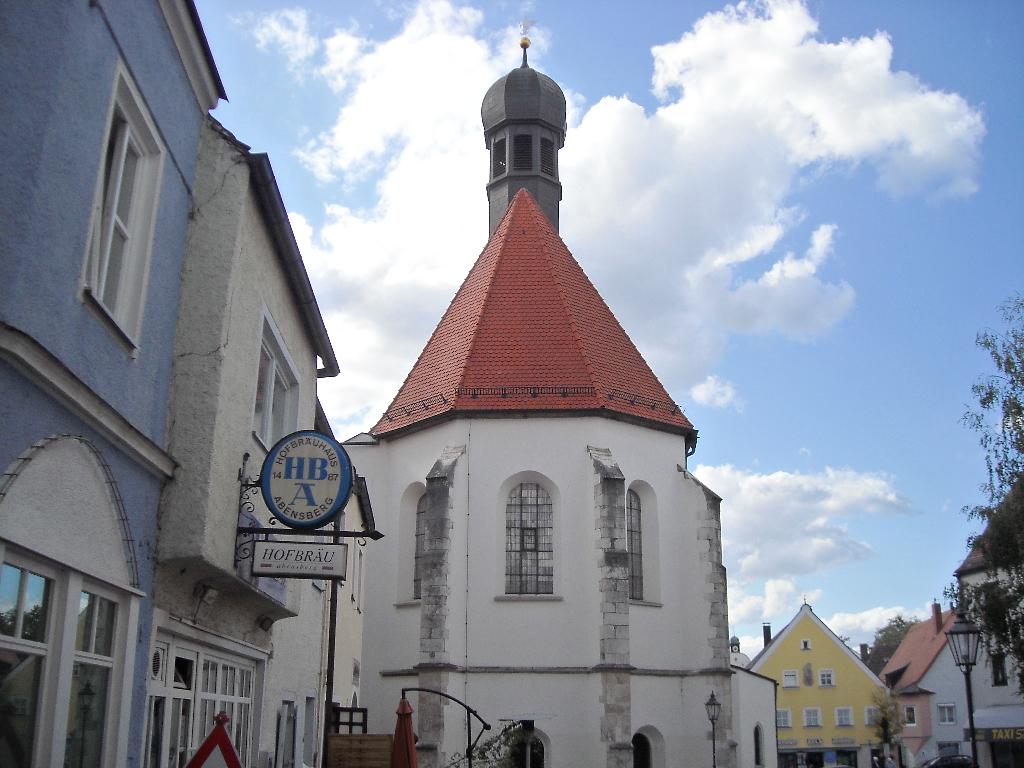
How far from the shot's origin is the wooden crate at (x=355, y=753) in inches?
585

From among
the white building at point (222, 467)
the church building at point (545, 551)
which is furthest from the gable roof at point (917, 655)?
the white building at point (222, 467)

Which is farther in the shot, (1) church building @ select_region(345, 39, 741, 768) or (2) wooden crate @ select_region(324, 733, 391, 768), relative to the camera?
(1) church building @ select_region(345, 39, 741, 768)

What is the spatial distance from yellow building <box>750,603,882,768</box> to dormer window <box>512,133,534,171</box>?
33.0 metres

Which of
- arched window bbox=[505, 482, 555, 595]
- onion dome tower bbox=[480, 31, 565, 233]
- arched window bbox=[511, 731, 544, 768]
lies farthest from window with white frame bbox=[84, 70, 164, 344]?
onion dome tower bbox=[480, 31, 565, 233]

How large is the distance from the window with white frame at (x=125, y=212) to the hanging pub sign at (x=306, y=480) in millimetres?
1660

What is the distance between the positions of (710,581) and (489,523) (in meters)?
5.17

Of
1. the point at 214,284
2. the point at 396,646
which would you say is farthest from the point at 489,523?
the point at 214,284

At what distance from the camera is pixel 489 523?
23.5 metres

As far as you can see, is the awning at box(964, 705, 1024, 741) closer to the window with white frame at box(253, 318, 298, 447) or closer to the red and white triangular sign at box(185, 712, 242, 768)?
the window with white frame at box(253, 318, 298, 447)

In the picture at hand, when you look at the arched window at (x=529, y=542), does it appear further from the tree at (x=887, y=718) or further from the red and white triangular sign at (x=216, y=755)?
the tree at (x=887, y=718)

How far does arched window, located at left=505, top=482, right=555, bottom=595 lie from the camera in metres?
23.3

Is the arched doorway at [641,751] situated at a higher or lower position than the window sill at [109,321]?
lower

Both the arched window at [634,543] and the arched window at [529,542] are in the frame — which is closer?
the arched window at [529,542]

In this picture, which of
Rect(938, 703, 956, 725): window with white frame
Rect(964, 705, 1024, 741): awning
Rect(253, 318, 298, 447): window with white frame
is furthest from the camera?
Rect(938, 703, 956, 725): window with white frame
